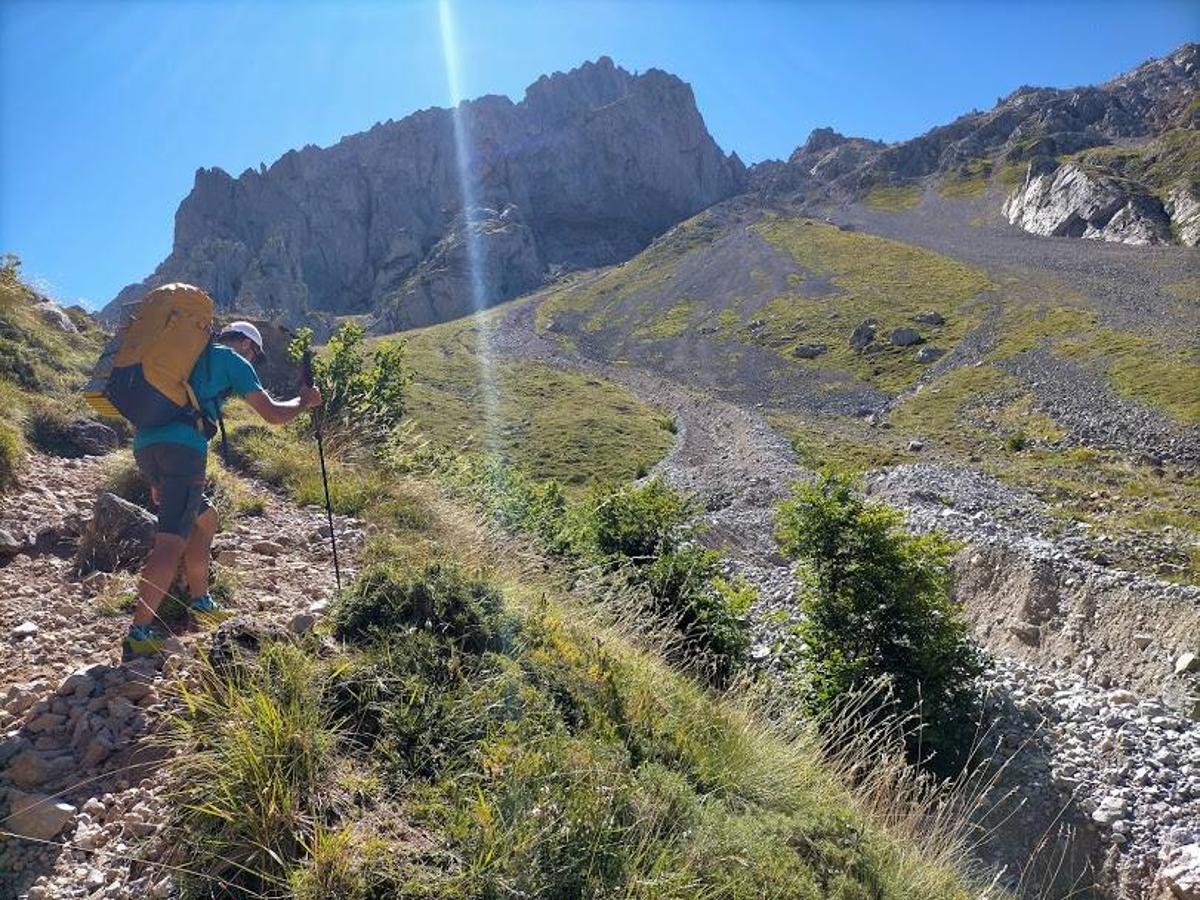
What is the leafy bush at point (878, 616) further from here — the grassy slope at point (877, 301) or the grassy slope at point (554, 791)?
the grassy slope at point (877, 301)

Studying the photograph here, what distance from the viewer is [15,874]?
2.98m

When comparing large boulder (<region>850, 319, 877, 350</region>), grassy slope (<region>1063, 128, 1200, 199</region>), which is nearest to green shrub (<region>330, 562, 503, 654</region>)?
large boulder (<region>850, 319, 877, 350</region>)

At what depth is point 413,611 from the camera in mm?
4652

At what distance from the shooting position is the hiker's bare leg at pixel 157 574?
4.46 metres

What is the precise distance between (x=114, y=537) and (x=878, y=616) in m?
9.61

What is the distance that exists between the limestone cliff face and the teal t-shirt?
15391cm

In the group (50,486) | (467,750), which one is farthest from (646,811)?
(50,486)

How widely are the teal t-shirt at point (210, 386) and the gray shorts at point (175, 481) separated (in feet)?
0.22

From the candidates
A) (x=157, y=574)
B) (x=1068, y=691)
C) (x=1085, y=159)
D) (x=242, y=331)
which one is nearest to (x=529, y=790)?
(x=157, y=574)

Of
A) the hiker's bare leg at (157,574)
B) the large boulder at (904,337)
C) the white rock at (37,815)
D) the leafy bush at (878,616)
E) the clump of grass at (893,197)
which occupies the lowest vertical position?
the leafy bush at (878,616)

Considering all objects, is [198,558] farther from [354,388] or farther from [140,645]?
[354,388]

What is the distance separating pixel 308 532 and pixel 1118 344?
6818cm

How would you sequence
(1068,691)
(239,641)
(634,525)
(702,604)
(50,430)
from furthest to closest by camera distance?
1. (1068,691)
2. (634,525)
3. (702,604)
4. (50,430)
5. (239,641)

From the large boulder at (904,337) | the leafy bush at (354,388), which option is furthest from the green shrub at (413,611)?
the large boulder at (904,337)
